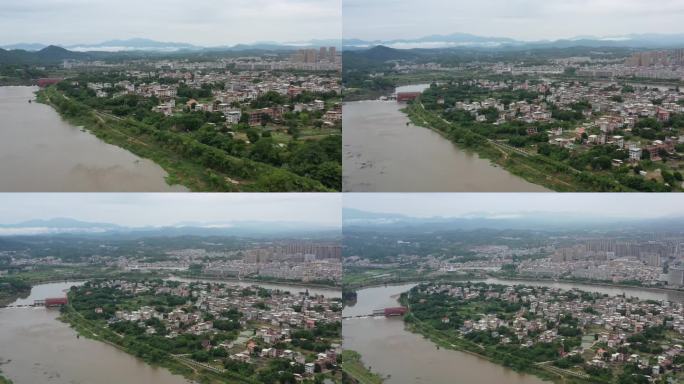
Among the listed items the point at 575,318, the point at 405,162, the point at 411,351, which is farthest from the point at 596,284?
the point at 405,162

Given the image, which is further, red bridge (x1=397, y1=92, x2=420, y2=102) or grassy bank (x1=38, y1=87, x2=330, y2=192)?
red bridge (x1=397, y1=92, x2=420, y2=102)

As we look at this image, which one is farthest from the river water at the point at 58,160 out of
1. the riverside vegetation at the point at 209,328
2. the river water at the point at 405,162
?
the river water at the point at 405,162

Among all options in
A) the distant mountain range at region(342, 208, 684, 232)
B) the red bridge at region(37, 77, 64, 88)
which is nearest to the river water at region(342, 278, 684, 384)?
the distant mountain range at region(342, 208, 684, 232)

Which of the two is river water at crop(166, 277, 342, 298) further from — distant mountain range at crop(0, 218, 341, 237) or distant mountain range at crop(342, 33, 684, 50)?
distant mountain range at crop(342, 33, 684, 50)

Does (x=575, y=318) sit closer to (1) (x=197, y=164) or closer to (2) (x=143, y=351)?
(1) (x=197, y=164)

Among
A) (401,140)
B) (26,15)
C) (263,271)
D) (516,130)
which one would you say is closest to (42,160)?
(26,15)

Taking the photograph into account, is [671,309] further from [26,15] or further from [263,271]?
[26,15]

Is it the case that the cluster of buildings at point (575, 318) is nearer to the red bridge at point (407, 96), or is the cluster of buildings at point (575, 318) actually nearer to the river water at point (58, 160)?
the red bridge at point (407, 96)
